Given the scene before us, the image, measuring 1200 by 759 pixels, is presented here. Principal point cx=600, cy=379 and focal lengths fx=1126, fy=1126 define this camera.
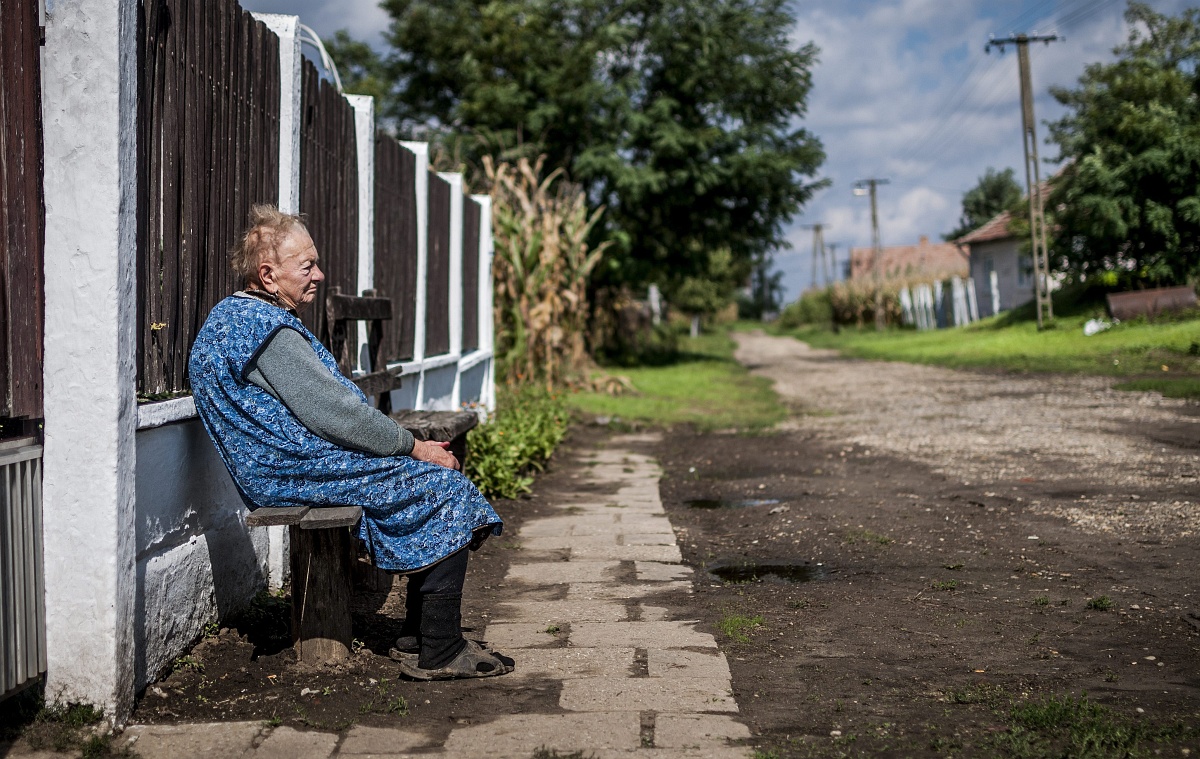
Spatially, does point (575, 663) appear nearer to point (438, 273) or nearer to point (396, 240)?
point (396, 240)

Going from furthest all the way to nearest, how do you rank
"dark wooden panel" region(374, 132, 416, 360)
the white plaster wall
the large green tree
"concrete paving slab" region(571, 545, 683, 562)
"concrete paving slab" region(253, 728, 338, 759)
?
the large green tree < "dark wooden panel" region(374, 132, 416, 360) < "concrete paving slab" region(571, 545, 683, 562) < the white plaster wall < "concrete paving slab" region(253, 728, 338, 759)

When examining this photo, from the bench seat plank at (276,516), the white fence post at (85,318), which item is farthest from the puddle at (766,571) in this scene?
the white fence post at (85,318)

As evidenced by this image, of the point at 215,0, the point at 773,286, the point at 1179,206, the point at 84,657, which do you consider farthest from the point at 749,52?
the point at 773,286

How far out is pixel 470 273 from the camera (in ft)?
36.6

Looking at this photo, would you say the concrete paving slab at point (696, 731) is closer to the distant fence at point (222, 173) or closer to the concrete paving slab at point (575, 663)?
the concrete paving slab at point (575, 663)

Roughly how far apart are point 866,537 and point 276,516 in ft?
12.0

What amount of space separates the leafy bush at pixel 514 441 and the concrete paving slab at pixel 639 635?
3.22 metres

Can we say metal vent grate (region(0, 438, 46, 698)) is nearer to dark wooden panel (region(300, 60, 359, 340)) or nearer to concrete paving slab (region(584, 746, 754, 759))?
concrete paving slab (region(584, 746, 754, 759))

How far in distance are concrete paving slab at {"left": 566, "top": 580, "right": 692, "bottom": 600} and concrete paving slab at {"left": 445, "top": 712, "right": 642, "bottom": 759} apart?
1568mm

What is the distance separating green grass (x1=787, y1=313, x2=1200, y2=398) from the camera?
1731 cm

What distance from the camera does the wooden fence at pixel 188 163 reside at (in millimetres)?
3602

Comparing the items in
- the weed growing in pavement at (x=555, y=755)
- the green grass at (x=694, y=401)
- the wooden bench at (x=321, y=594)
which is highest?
the green grass at (x=694, y=401)

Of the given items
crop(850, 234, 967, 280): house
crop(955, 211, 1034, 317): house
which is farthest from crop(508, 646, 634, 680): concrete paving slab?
crop(850, 234, 967, 280): house

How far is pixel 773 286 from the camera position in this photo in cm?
10344
